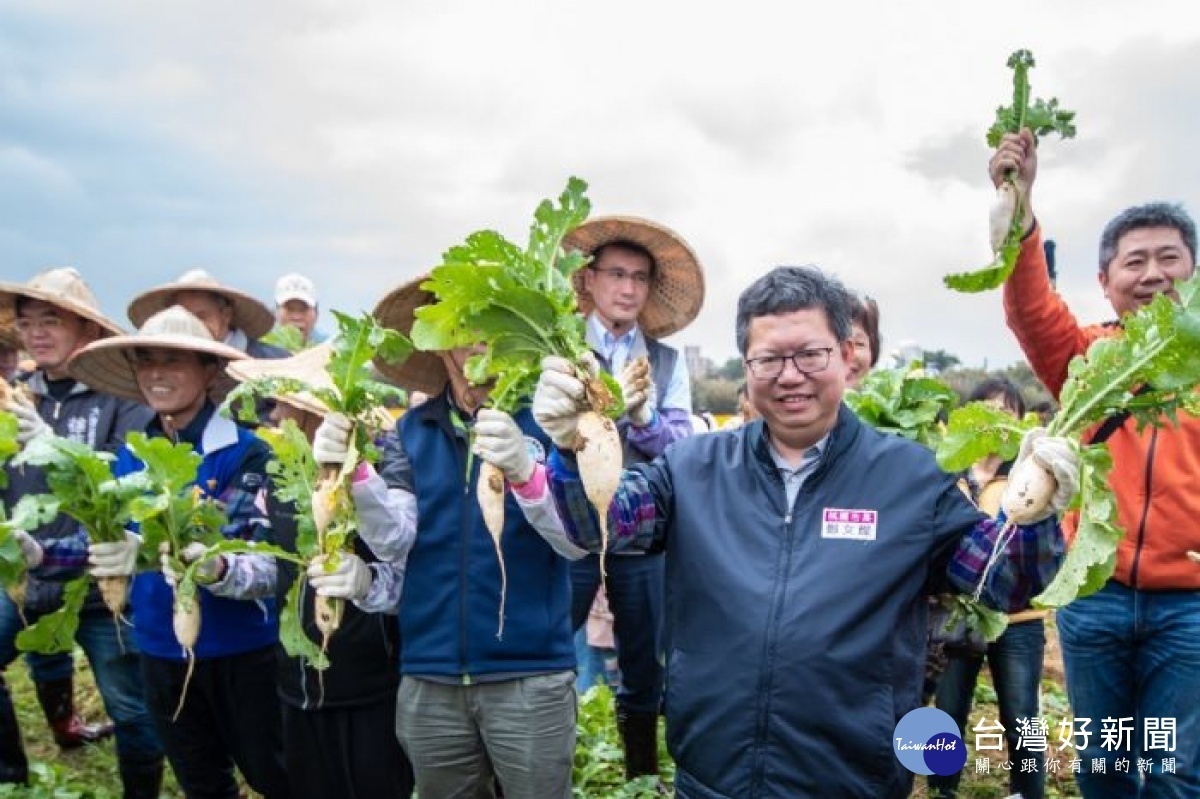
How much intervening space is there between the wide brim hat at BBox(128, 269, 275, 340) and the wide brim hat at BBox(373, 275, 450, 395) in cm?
257

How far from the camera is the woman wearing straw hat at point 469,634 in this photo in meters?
2.60

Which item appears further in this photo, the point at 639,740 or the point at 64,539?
the point at 639,740

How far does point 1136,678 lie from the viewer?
289 centimetres

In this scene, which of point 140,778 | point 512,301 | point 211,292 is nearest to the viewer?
point 512,301

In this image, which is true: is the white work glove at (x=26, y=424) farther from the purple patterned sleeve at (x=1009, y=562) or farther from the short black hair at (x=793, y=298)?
the purple patterned sleeve at (x=1009, y=562)

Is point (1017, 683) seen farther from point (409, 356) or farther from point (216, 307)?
point (216, 307)

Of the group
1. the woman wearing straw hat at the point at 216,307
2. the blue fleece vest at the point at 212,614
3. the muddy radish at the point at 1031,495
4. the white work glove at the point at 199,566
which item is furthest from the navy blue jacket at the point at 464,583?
the woman wearing straw hat at the point at 216,307

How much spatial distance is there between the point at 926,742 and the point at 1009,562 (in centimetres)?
47

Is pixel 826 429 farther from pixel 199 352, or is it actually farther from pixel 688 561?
pixel 199 352

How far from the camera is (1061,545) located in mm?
1924

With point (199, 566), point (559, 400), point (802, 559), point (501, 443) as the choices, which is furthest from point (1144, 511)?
point (199, 566)

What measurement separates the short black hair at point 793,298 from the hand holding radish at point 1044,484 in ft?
1.71

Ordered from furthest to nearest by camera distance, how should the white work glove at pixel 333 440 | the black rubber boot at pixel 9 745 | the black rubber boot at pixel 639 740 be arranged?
1. the black rubber boot at pixel 9 745
2. the black rubber boot at pixel 639 740
3. the white work glove at pixel 333 440

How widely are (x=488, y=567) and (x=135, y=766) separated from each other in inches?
85.6
